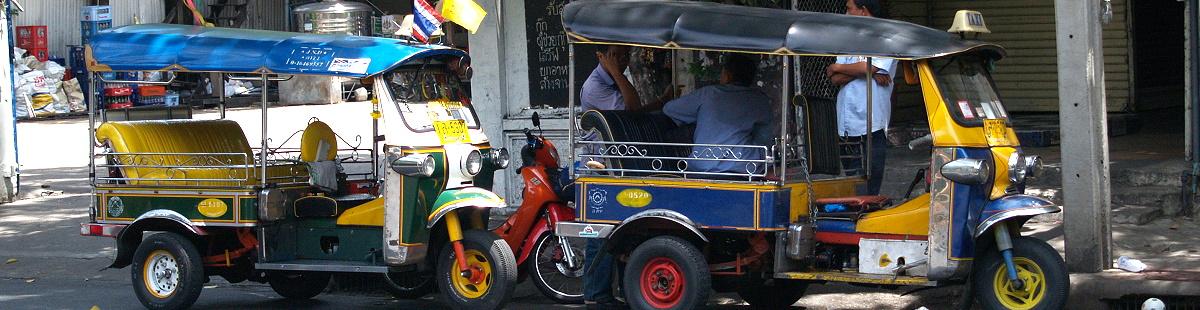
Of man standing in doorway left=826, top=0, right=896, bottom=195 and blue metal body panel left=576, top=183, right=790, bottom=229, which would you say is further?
man standing in doorway left=826, top=0, right=896, bottom=195

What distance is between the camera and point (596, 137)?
7.73m

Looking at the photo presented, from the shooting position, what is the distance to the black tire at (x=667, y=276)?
7.10m

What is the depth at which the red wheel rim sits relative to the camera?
7.24m

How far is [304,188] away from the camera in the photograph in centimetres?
846

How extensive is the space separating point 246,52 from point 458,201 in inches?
60.5

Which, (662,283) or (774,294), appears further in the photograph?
(774,294)

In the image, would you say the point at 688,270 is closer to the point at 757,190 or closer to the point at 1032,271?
the point at 757,190

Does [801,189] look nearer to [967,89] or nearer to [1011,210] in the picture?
[967,89]

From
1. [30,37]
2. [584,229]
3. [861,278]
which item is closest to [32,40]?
[30,37]

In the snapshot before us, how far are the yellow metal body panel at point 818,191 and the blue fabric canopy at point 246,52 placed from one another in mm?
2292

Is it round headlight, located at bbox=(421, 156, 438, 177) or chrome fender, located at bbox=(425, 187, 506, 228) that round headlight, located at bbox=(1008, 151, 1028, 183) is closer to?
chrome fender, located at bbox=(425, 187, 506, 228)

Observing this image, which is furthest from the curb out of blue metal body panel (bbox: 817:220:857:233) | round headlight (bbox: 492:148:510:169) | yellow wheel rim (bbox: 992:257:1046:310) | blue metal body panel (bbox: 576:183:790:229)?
round headlight (bbox: 492:148:510:169)

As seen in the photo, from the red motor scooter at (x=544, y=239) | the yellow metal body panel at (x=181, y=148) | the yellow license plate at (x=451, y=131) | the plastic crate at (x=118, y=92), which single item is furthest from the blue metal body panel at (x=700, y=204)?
the plastic crate at (x=118, y=92)

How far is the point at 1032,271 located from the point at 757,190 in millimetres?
1401
